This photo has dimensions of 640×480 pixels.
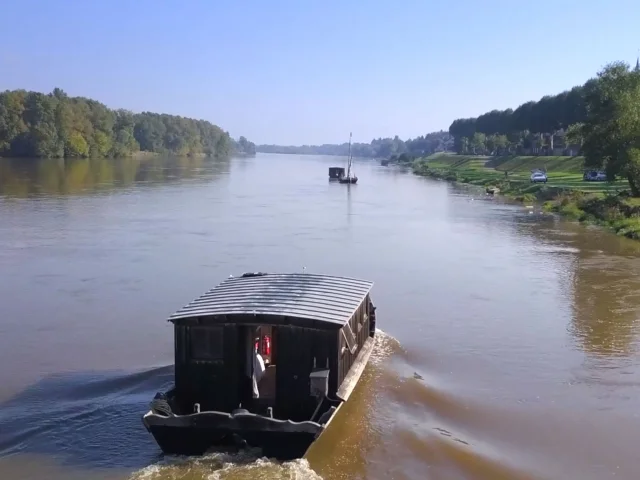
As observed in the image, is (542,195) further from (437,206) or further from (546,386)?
(546,386)

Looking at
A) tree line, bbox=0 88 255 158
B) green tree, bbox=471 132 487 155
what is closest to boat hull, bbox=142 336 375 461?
tree line, bbox=0 88 255 158

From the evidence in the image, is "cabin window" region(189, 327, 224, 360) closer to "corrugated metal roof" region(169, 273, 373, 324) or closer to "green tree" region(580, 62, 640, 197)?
"corrugated metal roof" region(169, 273, 373, 324)

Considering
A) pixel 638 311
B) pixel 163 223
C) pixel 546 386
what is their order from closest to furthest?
1. pixel 546 386
2. pixel 638 311
3. pixel 163 223

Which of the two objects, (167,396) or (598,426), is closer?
(167,396)

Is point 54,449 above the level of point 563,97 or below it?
below

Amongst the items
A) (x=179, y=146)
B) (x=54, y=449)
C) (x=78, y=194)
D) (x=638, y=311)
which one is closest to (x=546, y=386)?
(x=638, y=311)

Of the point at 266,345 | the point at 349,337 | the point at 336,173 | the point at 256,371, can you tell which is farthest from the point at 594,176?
the point at 256,371

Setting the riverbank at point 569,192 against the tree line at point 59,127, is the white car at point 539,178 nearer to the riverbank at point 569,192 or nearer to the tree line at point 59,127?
the riverbank at point 569,192
